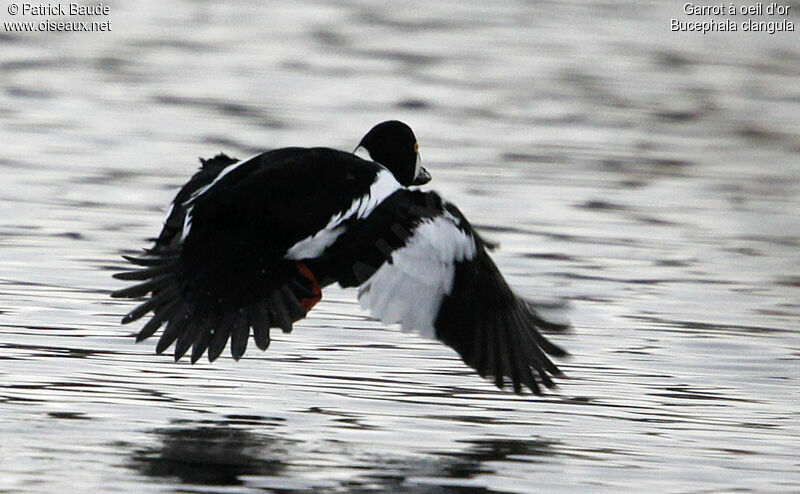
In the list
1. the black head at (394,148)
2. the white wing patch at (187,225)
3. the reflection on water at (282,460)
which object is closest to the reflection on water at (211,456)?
the reflection on water at (282,460)

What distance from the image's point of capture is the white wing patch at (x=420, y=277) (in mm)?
5789

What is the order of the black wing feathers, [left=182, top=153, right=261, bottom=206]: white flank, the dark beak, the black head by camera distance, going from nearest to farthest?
the black wing feathers
[left=182, top=153, right=261, bottom=206]: white flank
the black head
the dark beak

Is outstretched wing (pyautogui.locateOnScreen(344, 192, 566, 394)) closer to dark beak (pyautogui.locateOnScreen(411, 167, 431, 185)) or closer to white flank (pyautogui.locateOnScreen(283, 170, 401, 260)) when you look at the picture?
white flank (pyautogui.locateOnScreen(283, 170, 401, 260))

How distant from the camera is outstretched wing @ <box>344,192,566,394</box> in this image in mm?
5836

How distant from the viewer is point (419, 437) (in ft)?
18.0

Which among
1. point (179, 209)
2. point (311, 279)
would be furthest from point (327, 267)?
point (179, 209)

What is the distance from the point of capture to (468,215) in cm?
932

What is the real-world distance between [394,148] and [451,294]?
1.35 m

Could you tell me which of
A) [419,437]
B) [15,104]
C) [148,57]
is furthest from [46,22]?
[419,437]

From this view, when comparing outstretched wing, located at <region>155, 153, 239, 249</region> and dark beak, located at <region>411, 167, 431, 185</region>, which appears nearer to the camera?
outstretched wing, located at <region>155, 153, 239, 249</region>

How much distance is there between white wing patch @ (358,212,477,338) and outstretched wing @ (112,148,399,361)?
0.20 meters

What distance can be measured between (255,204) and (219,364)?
0.77 m

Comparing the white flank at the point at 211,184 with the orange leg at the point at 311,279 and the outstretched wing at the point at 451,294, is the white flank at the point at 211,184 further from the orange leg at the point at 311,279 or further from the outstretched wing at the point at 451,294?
the outstretched wing at the point at 451,294

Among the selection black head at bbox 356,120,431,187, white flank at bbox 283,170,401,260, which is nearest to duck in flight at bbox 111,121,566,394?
white flank at bbox 283,170,401,260
